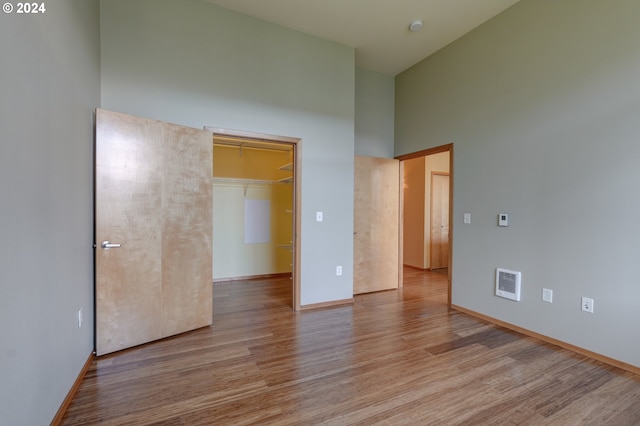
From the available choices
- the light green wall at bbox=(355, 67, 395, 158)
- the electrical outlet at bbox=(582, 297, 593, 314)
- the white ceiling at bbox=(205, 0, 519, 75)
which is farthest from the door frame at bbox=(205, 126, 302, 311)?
the electrical outlet at bbox=(582, 297, 593, 314)

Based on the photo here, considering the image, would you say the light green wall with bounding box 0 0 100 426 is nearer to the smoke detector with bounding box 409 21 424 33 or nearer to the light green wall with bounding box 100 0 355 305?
the light green wall with bounding box 100 0 355 305

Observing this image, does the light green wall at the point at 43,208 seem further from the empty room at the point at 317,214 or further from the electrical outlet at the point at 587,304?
the electrical outlet at the point at 587,304

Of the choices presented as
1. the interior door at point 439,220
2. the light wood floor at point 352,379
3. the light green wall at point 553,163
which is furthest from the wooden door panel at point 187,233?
the interior door at point 439,220

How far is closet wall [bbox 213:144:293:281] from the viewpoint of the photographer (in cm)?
480

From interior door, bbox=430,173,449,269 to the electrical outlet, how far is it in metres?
3.61

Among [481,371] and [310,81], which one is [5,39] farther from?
[481,371]

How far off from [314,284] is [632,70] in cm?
350

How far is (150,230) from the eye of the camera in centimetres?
252

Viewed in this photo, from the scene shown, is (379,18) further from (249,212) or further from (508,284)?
(249,212)

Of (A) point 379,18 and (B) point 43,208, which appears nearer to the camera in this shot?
(B) point 43,208

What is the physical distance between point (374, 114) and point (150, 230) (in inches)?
138

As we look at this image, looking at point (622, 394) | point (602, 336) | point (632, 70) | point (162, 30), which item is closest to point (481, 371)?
point (622, 394)

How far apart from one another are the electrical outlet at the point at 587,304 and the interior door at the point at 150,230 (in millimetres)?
3496

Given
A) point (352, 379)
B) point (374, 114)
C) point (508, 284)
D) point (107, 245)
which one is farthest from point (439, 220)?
point (107, 245)
